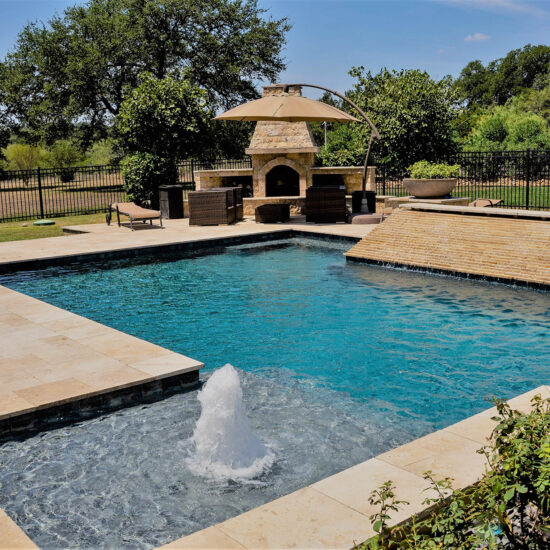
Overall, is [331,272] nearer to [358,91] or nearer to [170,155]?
[170,155]

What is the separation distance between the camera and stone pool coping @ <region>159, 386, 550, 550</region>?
3.32 meters

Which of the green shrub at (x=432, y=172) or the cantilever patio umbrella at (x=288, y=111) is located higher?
the cantilever patio umbrella at (x=288, y=111)

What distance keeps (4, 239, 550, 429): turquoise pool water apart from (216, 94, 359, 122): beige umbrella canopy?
3864mm

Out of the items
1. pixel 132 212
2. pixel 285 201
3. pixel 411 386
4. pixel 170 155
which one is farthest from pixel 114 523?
pixel 170 155

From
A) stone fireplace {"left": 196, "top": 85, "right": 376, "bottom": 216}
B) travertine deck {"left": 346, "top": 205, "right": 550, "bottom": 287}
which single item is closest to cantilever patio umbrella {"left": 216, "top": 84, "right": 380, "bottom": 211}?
stone fireplace {"left": 196, "top": 85, "right": 376, "bottom": 216}

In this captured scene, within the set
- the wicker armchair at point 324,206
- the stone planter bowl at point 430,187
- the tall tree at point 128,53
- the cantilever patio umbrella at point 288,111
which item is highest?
the tall tree at point 128,53

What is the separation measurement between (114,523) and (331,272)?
27.0 ft

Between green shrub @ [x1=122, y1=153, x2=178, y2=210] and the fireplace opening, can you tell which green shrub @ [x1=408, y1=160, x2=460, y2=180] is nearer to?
the fireplace opening

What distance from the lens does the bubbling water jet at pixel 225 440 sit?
471 cm

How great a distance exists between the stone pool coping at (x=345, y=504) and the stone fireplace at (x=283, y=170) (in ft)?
48.3

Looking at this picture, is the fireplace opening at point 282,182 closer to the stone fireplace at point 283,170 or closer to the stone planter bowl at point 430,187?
the stone fireplace at point 283,170

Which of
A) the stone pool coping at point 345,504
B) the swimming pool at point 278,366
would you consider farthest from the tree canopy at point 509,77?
the stone pool coping at point 345,504

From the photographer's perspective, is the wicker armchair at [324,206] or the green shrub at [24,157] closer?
the wicker armchair at [324,206]

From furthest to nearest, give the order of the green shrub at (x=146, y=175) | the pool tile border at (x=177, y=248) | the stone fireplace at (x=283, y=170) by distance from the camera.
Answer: the green shrub at (x=146, y=175) → the stone fireplace at (x=283, y=170) → the pool tile border at (x=177, y=248)
